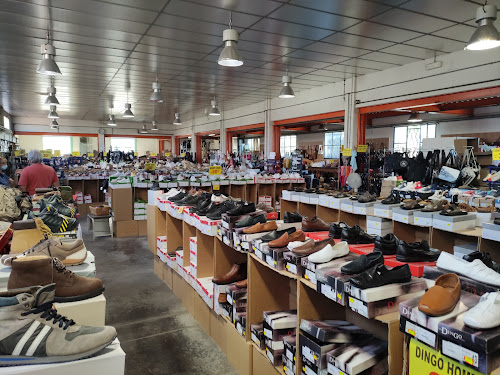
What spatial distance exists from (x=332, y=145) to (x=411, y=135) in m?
4.41

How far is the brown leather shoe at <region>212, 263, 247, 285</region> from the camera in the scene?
9.99 ft

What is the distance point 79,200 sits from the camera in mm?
10188

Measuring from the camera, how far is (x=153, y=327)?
11.7 feet

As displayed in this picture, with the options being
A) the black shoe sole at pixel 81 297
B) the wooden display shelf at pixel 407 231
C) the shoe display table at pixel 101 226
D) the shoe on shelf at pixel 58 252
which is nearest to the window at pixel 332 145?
the shoe display table at pixel 101 226

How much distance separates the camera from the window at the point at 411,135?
13.3m

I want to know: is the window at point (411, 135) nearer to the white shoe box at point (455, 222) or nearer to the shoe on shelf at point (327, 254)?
the white shoe box at point (455, 222)

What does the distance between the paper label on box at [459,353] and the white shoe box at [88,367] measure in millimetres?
1149

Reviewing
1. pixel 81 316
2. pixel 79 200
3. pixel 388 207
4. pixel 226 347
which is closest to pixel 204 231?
pixel 226 347

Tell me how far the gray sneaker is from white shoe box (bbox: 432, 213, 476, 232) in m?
3.60

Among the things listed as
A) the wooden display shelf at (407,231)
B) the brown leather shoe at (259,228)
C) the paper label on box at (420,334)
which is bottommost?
the wooden display shelf at (407,231)

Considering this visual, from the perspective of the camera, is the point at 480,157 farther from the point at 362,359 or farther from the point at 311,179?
the point at 362,359

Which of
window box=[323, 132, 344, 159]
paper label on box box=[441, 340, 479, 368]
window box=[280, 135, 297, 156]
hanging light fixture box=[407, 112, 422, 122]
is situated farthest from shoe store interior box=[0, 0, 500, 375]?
window box=[280, 135, 297, 156]

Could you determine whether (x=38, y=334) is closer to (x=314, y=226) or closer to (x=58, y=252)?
(x=58, y=252)

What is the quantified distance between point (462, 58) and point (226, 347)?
6.43 metres
